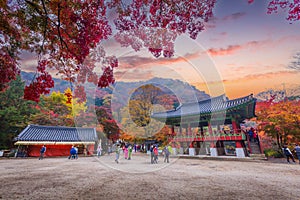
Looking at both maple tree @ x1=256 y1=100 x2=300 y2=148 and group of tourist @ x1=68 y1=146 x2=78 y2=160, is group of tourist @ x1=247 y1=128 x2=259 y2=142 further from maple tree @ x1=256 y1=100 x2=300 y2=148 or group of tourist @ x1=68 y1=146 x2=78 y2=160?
group of tourist @ x1=68 y1=146 x2=78 y2=160

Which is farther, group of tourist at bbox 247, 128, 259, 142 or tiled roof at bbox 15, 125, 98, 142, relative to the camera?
tiled roof at bbox 15, 125, 98, 142

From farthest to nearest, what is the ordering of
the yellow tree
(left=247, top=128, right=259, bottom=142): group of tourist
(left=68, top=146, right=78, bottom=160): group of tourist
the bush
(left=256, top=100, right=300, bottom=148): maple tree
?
1. the yellow tree
2. (left=68, top=146, right=78, bottom=160): group of tourist
3. (left=247, top=128, right=259, bottom=142): group of tourist
4. the bush
5. (left=256, top=100, right=300, bottom=148): maple tree

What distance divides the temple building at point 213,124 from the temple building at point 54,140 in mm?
9623

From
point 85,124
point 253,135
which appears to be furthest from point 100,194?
point 85,124

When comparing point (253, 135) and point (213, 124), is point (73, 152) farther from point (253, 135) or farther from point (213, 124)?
point (253, 135)

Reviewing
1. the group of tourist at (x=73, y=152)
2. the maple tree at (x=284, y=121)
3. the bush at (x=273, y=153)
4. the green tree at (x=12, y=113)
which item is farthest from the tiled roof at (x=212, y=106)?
the green tree at (x=12, y=113)

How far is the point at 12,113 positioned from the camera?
20469 millimetres

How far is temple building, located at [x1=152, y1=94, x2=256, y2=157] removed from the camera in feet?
45.8

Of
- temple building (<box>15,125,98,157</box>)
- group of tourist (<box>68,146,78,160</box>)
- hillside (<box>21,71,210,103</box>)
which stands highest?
hillside (<box>21,71,210,103</box>)

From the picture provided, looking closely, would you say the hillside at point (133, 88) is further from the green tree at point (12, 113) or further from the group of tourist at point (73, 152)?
the group of tourist at point (73, 152)

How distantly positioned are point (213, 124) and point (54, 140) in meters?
18.5

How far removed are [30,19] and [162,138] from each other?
19.8 m

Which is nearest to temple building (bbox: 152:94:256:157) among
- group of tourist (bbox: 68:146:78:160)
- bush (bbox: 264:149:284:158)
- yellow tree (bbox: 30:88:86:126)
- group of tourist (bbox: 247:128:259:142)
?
group of tourist (bbox: 247:128:259:142)

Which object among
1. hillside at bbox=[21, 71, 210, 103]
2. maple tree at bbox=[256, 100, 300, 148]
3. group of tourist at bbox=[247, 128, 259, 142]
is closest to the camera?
maple tree at bbox=[256, 100, 300, 148]
